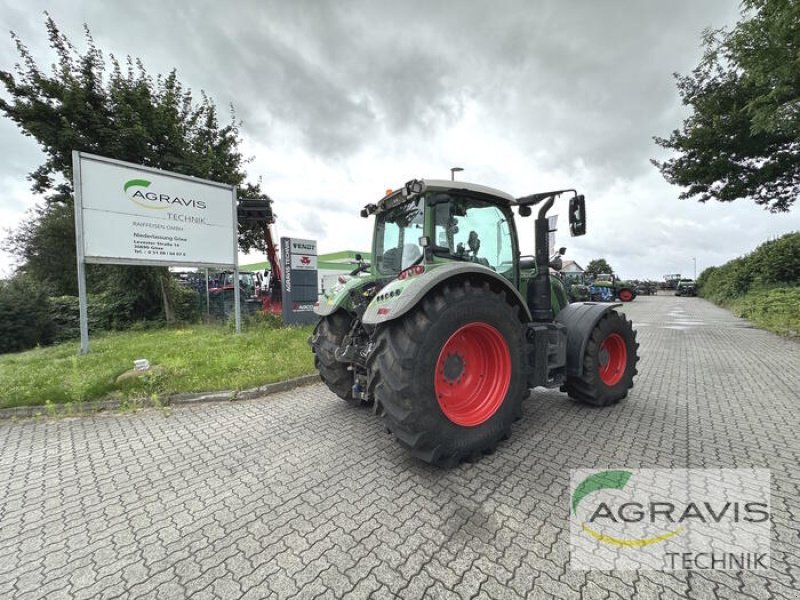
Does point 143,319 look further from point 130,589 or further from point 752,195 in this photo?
point 752,195

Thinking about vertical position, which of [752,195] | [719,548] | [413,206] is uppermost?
[752,195]

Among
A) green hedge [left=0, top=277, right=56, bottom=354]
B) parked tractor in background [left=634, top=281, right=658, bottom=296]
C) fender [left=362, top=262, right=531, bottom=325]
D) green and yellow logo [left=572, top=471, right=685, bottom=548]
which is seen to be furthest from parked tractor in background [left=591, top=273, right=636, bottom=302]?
green hedge [left=0, top=277, right=56, bottom=354]

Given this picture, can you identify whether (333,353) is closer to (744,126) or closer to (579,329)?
(579,329)

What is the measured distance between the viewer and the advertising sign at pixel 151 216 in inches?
264

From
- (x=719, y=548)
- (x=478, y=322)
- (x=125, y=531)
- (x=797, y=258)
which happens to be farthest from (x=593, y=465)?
(x=797, y=258)

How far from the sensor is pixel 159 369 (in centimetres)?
465

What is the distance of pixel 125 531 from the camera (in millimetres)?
1904

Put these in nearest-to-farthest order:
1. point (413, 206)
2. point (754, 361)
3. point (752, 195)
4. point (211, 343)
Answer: point (413, 206) → point (754, 361) → point (211, 343) → point (752, 195)

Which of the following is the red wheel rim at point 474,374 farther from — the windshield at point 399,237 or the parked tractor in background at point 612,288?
the parked tractor in background at point 612,288

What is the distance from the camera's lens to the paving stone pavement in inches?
60.6

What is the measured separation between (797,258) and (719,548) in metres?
17.2

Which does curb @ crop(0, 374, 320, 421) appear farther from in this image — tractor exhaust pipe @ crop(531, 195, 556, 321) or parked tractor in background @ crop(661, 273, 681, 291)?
parked tractor in background @ crop(661, 273, 681, 291)

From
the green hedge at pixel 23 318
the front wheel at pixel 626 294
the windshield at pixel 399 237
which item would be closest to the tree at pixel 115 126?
the green hedge at pixel 23 318

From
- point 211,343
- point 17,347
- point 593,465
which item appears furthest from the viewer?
point 17,347
